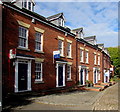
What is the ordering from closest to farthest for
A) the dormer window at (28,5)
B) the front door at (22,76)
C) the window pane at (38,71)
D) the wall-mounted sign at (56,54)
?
1. the front door at (22,76)
2. the window pane at (38,71)
3. the dormer window at (28,5)
4. the wall-mounted sign at (56,54)

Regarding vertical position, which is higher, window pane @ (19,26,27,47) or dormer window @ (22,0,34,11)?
dormer window @ (22,0,34,11)

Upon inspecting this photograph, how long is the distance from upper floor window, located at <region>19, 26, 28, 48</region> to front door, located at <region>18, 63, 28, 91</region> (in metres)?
1.63

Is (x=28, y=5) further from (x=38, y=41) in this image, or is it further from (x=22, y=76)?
(x=22, y=76)

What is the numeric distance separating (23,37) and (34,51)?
5.05 feet

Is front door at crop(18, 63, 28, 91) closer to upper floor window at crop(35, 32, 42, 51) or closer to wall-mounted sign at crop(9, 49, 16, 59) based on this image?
wall-mounted sign at crop(9, 49, 16, 59)

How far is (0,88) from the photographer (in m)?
8.92

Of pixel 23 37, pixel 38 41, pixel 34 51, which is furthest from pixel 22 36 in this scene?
pixel 38 41

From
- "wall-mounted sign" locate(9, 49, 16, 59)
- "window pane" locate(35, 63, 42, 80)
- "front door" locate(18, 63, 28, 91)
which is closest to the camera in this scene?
"wall-mounted sign" locate(9, 49, 16, 59)

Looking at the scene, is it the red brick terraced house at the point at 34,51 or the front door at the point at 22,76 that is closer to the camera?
the red brick terraced house at the point at 34,51

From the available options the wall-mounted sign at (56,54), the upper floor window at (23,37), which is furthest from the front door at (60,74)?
the upper floor window at (23,37)

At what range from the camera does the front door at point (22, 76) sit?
10352 mm

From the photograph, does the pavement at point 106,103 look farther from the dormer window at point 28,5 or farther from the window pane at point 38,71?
the dormer window at point 28,5

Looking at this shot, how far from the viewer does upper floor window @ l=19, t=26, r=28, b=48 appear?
10.8 meters

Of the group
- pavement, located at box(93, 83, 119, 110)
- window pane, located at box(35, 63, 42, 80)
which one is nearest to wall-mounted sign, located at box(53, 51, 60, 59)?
window pane, located at box(35, 63, 42, 80)
